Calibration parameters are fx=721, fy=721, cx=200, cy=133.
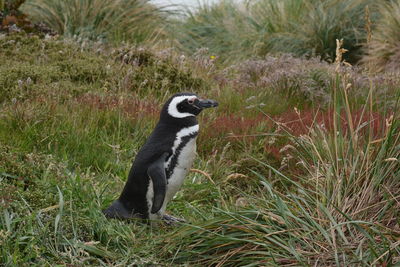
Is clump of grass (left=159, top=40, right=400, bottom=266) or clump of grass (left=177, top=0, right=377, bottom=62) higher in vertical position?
clump of grass (left=177, top=0, right=377, bottom=62)

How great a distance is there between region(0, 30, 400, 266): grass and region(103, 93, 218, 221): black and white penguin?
0.11m

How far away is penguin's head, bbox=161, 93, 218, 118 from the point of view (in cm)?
455

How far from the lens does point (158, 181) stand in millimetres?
4359

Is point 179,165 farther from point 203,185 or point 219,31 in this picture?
point 219,31

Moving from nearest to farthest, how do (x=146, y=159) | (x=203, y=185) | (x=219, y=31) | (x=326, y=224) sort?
1. (x=326, y=224)
2. (x=146, y=159)
3. (x=203, y=185)
4. (x=219, y=31)

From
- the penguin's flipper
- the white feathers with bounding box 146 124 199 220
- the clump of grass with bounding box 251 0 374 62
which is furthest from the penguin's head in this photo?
the clump of grass with bounding box 251 0 374 62

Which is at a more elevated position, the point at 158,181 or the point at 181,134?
the point at 181,134

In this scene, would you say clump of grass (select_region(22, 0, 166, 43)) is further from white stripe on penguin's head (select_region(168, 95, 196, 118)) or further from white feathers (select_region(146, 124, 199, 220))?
white feathers (select_region(146, 124, 199, 220))

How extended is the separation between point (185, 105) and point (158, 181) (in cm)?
53

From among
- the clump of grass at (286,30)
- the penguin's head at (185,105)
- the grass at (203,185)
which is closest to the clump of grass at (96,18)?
the clump of grass at (286,30)

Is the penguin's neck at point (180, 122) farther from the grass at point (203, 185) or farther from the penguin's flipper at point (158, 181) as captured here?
the grass at point (203, 185)

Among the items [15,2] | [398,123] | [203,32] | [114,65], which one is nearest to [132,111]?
[114,65]

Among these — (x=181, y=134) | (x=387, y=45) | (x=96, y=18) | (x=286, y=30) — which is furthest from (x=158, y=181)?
(x=286, y=30)

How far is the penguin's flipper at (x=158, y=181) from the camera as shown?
172 inches
